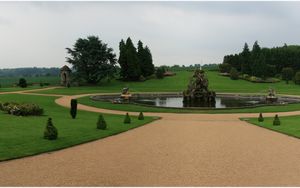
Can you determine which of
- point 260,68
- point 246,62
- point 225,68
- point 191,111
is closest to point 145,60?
point 246,62

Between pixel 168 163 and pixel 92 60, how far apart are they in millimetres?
57158

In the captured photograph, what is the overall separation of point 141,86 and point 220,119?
4017 centimetres

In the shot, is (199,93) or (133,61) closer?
(199,93)

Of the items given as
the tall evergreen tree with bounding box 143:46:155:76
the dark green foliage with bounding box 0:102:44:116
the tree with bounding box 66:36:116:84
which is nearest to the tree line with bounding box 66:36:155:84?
the tree with bounding box 66:36:116:84

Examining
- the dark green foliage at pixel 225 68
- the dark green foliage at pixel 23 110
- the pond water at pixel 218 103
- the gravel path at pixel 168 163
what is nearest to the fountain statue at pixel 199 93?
the pond water at pixel 218 103

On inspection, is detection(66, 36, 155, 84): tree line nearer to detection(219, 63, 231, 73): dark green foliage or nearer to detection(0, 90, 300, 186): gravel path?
detection(219, 63, 231, 73): dark green foliage

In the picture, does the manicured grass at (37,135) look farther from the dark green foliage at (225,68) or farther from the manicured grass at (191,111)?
the dark green foliage at (225,68)

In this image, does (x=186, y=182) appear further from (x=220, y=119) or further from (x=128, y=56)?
(x=128, y=56)

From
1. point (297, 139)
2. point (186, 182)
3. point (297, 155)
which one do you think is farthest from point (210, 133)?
point (186, 182)

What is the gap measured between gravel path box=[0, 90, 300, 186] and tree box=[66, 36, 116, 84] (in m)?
49.0

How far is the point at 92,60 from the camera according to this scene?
69.1m

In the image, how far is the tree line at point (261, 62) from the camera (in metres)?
80.9

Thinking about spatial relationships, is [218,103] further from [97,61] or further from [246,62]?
[246,62]

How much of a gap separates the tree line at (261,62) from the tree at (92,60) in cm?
3066
